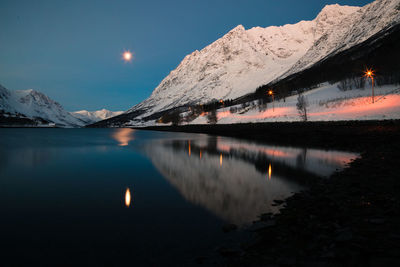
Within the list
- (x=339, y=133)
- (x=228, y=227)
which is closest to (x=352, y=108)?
(x=339, y=133)

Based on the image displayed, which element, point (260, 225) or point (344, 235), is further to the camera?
point (260, 225)

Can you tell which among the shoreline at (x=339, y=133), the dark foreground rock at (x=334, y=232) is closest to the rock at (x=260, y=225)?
the dark foreground rock at (x=334, y=232)

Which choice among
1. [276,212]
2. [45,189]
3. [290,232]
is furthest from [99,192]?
[290,232]

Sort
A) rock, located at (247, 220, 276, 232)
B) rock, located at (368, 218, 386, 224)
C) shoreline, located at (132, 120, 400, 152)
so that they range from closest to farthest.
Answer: rock, located at (368, 218, 386, 224) < rock, located at (247, 220, 276, 232) < shoreline, located at (132, 120, 400, 152)

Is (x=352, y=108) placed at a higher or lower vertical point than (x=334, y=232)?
higher

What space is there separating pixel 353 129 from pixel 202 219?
45.7 metres

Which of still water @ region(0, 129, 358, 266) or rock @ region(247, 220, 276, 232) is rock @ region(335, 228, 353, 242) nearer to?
rock @ region(247, 220, 276, 232)

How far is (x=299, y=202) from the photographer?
11.0 m

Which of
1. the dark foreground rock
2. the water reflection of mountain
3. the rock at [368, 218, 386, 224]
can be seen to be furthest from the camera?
the water reflection of mountain

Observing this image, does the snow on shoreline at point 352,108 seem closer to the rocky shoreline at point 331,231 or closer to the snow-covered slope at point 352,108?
the snow-covered slope at point 352,108

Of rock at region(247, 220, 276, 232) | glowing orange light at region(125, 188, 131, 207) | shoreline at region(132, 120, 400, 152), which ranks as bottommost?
glowing orange light at region(125, 188, 131, 207)

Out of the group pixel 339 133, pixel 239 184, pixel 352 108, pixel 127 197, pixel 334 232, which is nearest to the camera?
pixel 334 232

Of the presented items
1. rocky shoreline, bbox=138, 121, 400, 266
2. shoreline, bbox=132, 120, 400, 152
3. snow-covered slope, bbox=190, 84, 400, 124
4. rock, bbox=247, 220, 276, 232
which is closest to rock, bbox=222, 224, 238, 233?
rocky shoreline, bbox=138, 121, 400, 266

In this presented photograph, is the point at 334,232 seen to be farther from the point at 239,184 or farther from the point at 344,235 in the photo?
the point at 239,184
